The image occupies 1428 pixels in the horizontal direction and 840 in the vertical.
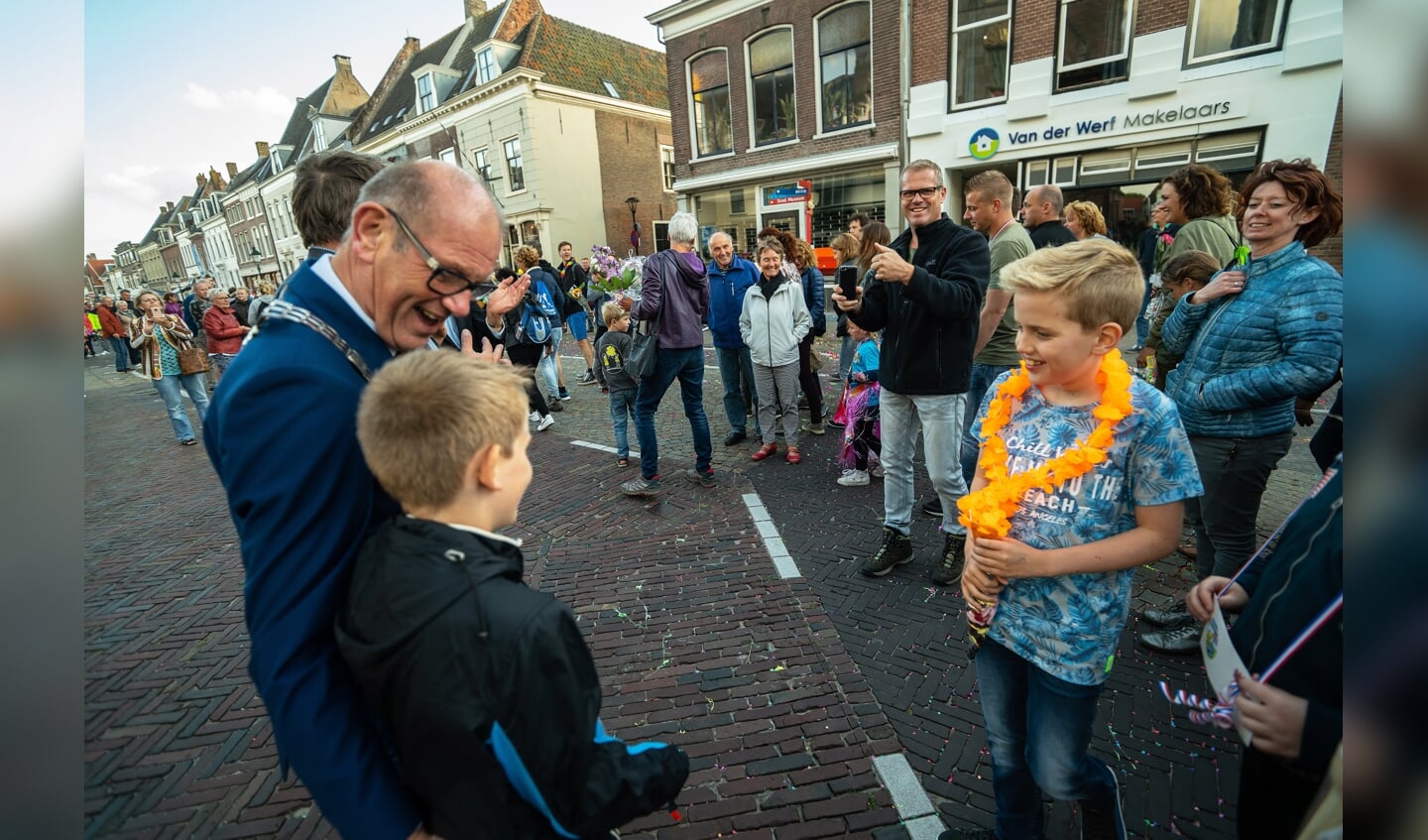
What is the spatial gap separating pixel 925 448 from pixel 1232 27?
12320 millimetres

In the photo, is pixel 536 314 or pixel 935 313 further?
pixel 536 314

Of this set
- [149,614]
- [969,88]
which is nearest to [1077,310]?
[149,614]

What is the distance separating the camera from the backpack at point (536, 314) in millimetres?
7207

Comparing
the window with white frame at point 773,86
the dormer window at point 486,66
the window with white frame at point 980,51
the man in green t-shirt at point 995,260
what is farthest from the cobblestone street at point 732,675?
the dormer window at point 486,66

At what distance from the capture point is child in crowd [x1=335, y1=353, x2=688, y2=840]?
1093 millimetres

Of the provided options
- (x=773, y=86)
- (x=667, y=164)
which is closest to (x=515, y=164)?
(x=667, y=164)

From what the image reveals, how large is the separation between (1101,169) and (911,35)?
17.7ft

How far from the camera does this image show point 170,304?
1207 centimetres

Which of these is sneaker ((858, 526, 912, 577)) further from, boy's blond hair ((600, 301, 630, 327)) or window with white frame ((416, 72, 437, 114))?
window with white frame ((416, 72, 437, 114))

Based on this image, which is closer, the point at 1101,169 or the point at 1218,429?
the point at 1218,429

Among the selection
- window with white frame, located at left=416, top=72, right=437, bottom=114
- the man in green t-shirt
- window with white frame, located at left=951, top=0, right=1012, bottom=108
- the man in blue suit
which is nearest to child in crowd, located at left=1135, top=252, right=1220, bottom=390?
the man in green t-shirt

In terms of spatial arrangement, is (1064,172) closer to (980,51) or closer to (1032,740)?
(980,51)

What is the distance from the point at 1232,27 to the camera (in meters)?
10.4

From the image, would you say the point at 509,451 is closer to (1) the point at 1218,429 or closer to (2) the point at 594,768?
(2) the point at 594,768
